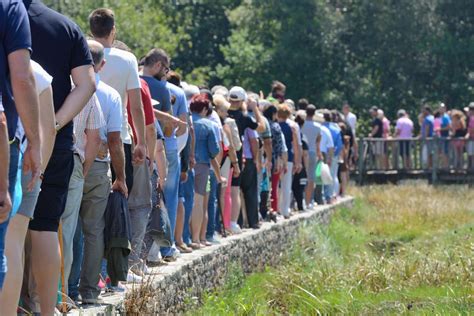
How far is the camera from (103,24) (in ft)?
32.1

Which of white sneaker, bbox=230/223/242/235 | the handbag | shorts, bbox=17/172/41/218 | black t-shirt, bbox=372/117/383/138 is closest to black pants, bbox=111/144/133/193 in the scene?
the handbag

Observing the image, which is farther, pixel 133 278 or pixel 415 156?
pixel 415 156

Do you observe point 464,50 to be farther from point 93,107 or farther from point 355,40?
point 93,107

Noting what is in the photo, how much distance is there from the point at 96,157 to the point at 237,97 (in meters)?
7.26

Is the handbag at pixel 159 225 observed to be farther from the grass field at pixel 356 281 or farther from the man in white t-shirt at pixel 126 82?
the grass field at pixel 356 281

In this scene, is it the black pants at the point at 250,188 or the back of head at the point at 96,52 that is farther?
the black pants at the point at 250,188

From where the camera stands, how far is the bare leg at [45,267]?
7.72m

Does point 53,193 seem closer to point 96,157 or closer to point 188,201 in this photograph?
point 96,157

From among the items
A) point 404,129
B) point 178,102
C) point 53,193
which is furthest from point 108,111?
point 404,129

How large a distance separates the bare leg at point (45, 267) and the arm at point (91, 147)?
3.85 feet

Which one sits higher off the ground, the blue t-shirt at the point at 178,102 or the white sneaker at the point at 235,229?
the blue t-shirt at the point at 178,102

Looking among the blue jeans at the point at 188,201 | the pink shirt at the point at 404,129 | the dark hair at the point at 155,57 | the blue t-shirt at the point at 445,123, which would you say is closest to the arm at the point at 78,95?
the dark hair at the point at 155,57

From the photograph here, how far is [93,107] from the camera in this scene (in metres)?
8.95

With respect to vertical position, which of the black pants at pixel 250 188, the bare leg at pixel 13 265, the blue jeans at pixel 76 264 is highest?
the bare leg at pixel 13 265
